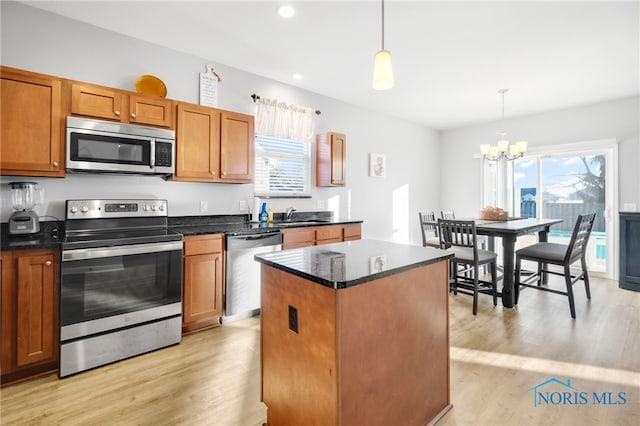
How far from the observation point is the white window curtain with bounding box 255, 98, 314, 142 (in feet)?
12.5

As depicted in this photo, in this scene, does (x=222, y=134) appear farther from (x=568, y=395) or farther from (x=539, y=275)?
(x=539, y=275)

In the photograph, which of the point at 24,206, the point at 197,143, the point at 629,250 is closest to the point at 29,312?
the point at 24,206

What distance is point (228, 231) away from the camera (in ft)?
9.70

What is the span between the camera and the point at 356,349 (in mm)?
1245

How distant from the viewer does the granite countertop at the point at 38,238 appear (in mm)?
1995

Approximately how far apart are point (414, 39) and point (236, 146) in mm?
2014

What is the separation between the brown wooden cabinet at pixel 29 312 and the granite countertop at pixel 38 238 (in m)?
0.04

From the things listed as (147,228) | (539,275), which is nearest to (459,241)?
(539,275)

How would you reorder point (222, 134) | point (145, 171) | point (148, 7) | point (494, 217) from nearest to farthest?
point (148, 7) → point (145, 171) → point (222, 134) → point (494, 217)

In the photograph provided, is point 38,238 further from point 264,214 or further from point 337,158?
point 337,158

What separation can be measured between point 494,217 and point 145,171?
404cm

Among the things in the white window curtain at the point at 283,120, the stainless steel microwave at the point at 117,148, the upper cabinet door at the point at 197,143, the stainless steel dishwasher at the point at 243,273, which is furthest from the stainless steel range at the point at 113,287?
the white window curtain at the point at 283,120

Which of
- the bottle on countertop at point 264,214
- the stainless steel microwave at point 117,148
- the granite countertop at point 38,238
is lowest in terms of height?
the granite countertop at point 38,238

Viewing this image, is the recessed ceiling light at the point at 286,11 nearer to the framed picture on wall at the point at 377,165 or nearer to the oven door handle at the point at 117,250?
the oven door handle at the point at 117,250
